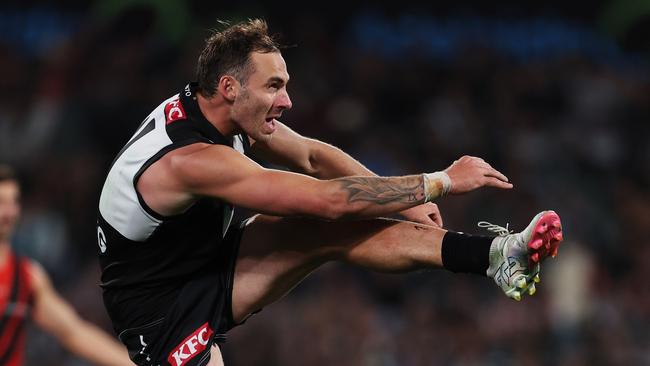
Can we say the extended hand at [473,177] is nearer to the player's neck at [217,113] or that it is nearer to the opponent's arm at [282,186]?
the opponent's arm at [282,186]

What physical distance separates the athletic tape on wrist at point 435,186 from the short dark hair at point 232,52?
1006mm

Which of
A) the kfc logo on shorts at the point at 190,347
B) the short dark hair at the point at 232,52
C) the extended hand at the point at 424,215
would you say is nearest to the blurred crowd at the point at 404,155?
the extended hand at the point at 424,215

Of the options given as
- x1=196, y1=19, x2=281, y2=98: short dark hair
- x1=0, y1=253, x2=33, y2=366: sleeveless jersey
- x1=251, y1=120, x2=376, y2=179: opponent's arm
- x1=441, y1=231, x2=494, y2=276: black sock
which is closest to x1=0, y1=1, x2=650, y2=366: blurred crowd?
x1=0, y1=253, x2=33, y2=366: sleeveless jersey

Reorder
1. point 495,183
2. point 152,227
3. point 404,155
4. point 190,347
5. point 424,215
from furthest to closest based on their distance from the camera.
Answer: point 404,155, point 424,215, point 190,347, point 152,227, point 495,183

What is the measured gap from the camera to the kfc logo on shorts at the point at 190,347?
18.0ft

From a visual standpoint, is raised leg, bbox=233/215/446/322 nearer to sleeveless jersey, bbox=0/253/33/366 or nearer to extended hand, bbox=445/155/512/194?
extended hand, bbox=445/155/512/194

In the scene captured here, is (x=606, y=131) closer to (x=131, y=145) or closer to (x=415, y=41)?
(x=415, y=41)

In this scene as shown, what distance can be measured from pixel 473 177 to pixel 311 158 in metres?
1.39

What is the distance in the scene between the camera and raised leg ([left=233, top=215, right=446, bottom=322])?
535cm

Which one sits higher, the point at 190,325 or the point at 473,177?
the point at 473,177

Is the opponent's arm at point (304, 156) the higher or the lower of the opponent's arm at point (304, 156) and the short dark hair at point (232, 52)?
the lower

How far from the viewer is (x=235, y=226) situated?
232 inches

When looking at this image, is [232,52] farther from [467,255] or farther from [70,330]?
[70,330]

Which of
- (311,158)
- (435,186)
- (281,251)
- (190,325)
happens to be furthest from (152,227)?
(435,186)
